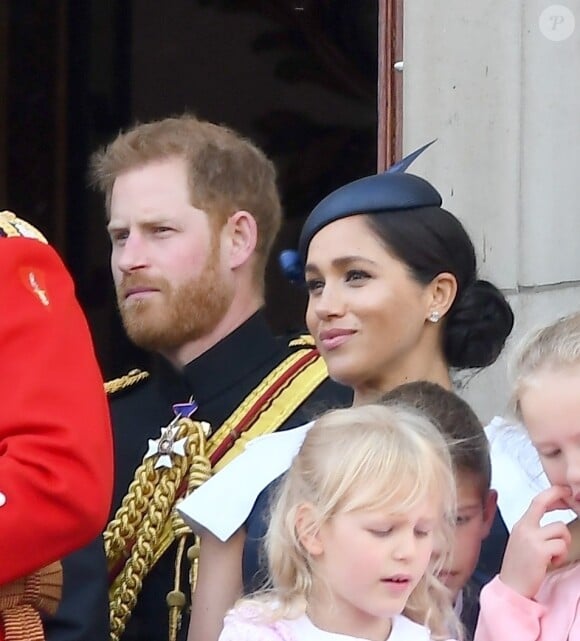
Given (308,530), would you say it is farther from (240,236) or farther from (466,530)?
(240,236)

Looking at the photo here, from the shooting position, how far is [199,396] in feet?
9.62

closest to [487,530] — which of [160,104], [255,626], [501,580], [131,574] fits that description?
[501,580]

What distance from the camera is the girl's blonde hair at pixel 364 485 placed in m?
1.98

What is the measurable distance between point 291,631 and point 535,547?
0.30 m

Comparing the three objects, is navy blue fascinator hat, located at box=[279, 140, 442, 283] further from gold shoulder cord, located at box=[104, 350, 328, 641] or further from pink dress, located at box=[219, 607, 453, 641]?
pink dress, located at box=[219, 607, 453, 641]

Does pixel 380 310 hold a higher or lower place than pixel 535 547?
higher

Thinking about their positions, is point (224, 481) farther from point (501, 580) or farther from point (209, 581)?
point (501, 580)

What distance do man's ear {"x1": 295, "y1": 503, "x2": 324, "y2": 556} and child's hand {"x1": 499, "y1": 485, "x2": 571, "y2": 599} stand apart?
223mm

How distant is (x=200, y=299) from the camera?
294 cm

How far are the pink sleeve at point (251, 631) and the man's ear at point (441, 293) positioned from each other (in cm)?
61

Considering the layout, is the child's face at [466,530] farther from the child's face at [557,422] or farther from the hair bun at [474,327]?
the hair bun at [474,327]

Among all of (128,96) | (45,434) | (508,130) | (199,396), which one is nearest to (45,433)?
(45,434)

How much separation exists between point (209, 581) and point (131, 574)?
15.1 inches

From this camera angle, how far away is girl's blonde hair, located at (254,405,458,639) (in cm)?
198
